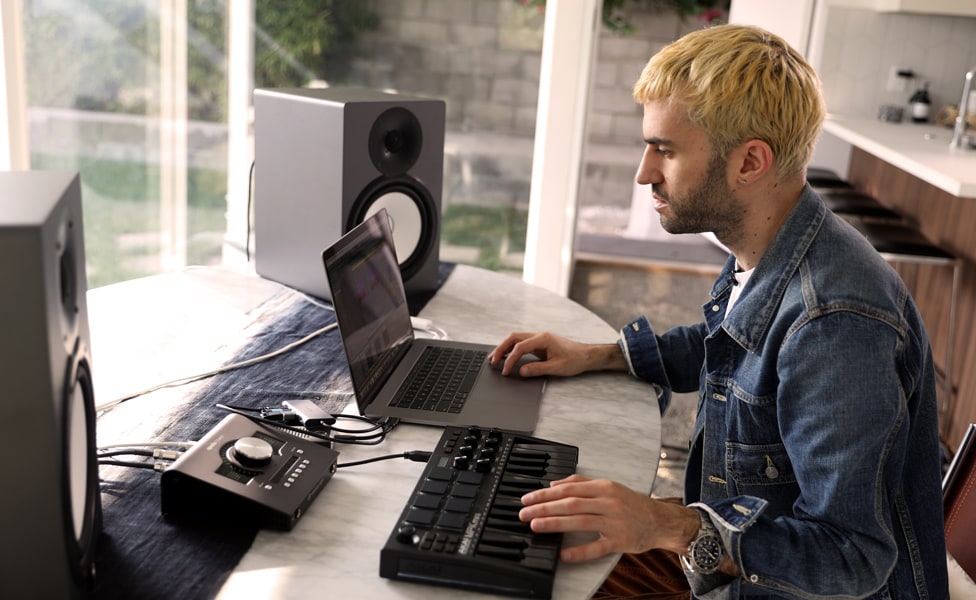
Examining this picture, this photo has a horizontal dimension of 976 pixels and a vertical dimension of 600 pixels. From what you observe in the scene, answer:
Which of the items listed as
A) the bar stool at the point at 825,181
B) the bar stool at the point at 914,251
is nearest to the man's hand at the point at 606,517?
the bar stool at the point at 914,251

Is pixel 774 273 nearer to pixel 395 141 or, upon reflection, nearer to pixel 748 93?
pixel 748 93

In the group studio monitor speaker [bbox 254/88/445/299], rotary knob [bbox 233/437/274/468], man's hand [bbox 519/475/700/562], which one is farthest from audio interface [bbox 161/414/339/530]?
studio monitor speaker [bbox 254/88/445/299]

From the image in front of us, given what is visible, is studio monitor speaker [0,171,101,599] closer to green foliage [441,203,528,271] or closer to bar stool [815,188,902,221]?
green foliage [441,203,528,271]

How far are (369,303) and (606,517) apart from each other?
0.56 meters

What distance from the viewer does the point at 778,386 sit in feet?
3.57

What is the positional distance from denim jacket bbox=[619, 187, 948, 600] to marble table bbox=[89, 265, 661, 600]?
0.45 ft

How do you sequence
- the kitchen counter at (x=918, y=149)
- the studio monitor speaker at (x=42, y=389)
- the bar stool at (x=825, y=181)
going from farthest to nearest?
the bar stool at (x=825, y=181) → the kitchen counter at (x=918, y=149) → the studio monitor speaker at (x=42, y=389)

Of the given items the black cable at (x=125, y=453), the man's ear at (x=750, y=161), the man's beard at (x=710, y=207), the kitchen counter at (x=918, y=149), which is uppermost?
the man's ear at (x=750, y=161)

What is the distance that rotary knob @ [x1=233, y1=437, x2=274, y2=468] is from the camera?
1.05 meters

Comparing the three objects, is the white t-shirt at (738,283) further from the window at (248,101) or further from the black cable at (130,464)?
the window at (248,101)

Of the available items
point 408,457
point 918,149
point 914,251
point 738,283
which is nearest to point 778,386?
point 738,283

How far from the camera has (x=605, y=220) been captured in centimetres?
456

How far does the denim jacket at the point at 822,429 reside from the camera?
39.3 inches

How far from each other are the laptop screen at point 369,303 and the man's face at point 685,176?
431 mm
